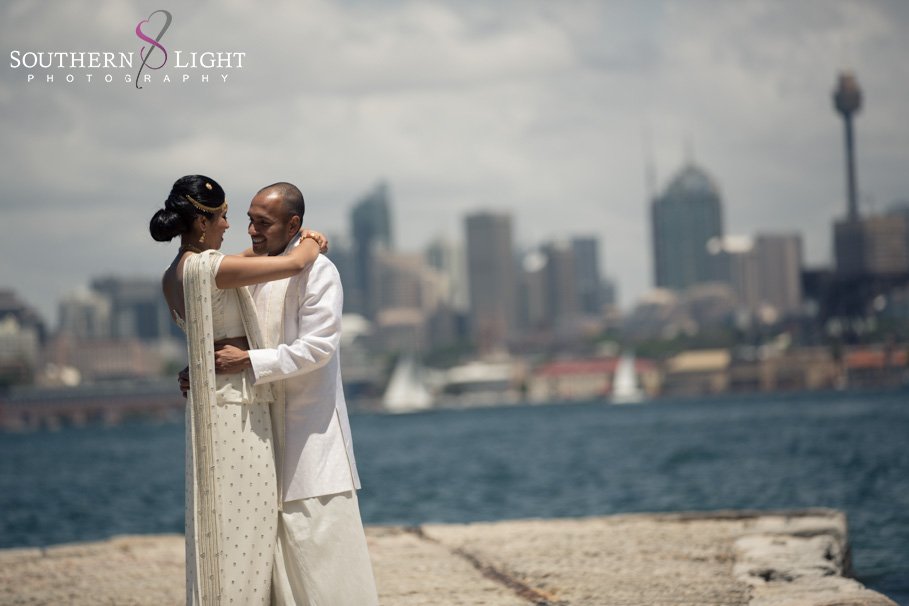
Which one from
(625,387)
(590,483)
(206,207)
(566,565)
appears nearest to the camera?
(206,207)

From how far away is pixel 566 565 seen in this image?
8.02 metres

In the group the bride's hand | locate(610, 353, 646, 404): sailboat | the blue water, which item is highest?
the bride's hand

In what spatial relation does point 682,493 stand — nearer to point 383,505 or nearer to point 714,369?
point 383,505

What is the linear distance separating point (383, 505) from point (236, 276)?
67.8ft

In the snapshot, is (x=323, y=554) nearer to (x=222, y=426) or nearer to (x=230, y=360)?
(x=222, y=426)

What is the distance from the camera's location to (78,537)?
68.2ft

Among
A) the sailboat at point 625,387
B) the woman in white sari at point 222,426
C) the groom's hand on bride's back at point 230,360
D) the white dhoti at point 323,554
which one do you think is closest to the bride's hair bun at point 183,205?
the woman in white sari at point 222,426

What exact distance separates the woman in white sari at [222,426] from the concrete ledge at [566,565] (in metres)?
2.06

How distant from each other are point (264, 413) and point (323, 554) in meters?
0.53

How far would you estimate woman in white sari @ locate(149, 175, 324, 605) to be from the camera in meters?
4.84

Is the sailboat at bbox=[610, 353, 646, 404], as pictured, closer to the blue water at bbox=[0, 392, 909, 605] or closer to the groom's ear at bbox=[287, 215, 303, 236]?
the blue water at bbox=[0, 392, 909, 605]

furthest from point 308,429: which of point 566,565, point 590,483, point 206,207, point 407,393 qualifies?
point 407,393

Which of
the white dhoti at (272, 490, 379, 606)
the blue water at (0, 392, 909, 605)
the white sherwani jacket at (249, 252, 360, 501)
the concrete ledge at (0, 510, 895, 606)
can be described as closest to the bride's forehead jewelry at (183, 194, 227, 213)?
the white sherwani jacket at (249, 252, 360, 501)

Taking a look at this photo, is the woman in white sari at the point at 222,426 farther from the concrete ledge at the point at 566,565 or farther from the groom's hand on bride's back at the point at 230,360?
the concrete ledge at the point at 566,565
